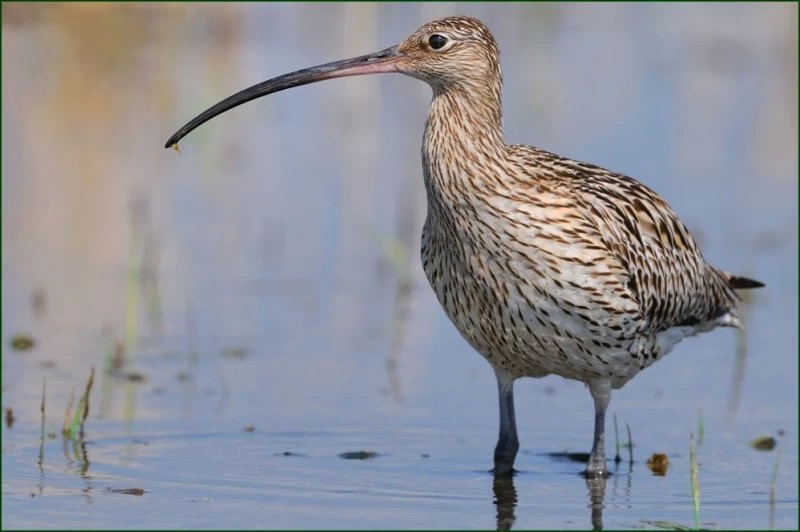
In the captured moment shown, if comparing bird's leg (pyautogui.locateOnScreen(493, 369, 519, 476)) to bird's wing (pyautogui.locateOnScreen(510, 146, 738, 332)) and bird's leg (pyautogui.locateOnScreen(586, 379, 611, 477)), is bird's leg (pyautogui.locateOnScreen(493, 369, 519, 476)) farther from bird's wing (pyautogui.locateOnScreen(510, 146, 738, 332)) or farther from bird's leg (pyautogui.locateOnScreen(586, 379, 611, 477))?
bird's wing (pyautogui.locateOnScreen(510, 146, 738, 332))

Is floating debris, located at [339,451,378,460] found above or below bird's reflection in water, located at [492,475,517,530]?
above

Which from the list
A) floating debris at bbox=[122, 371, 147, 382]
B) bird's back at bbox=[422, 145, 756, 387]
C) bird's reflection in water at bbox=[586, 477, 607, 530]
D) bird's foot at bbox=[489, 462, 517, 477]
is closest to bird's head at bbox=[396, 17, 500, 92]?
bird's back at bbox=[422, 145, 756, 387]

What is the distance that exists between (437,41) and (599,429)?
6.83ft

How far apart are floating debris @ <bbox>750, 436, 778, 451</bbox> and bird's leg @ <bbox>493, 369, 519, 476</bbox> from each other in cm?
131

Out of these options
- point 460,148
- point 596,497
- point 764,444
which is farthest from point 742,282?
point 460,148

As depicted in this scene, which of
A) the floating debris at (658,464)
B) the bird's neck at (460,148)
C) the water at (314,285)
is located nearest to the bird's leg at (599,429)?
the water at (314,285)

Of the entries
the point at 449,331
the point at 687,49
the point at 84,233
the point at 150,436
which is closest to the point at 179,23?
the point at 687,49

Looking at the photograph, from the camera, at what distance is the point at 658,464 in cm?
895

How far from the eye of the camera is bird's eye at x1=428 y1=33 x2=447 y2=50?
8430 mm

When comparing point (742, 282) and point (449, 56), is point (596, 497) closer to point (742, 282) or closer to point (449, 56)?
point (449, 56)

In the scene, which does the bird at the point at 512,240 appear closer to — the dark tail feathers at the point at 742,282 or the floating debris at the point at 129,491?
the dark tail feathers at the point at 742,282

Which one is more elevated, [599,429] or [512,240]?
[512,240]

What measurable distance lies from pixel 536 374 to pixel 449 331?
9.21 ft

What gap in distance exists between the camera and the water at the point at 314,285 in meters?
8.28
